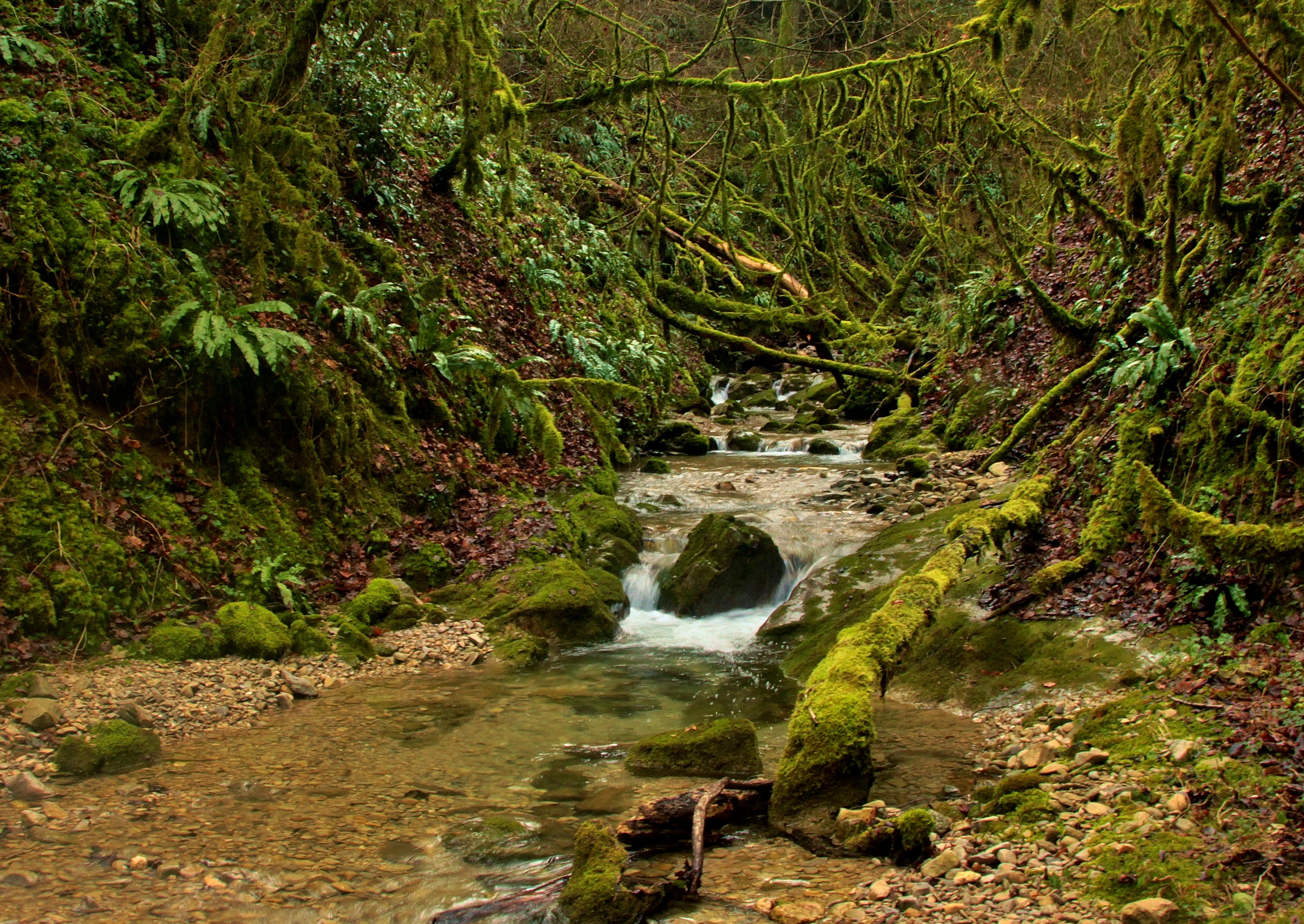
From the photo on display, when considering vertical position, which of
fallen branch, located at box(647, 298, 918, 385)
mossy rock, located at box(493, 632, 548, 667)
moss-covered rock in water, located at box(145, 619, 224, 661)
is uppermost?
fallen branch, located at box(647, 298, 918, 385)

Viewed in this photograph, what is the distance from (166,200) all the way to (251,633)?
3645 millimetres

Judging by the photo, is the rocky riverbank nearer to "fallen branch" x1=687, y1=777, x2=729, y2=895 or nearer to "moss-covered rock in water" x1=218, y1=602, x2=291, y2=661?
"moss-covered rock in water" x1=218, y1=602, x2=291, y2=661

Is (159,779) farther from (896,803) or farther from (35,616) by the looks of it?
(896,803)

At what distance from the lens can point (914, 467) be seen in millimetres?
11656

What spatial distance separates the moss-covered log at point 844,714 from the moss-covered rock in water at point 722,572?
3.39 metres

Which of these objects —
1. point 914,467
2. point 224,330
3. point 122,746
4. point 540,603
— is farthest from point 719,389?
point 122,746

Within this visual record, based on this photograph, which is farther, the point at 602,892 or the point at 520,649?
the point at 520,649

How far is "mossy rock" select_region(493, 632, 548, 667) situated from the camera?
7.30 meters

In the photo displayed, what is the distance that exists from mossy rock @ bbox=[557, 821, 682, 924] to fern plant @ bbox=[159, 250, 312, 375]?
15.4 feet

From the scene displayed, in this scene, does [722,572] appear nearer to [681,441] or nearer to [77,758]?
[77,758]

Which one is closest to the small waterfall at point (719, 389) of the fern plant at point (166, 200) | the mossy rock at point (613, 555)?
the mossy rock at point (613, 555)

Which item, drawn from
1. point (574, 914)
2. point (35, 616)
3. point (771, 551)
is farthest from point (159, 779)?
point (771, 551)

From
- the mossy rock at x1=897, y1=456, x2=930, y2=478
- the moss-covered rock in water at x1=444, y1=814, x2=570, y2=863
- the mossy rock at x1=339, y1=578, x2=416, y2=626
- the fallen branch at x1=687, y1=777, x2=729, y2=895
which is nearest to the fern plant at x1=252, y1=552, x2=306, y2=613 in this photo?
the mossy rock at x1=339, y1=578, x2=416, y2=626

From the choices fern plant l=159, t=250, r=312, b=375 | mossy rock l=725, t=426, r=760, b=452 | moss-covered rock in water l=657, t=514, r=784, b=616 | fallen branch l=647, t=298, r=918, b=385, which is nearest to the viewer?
fern plant l=159, t=250, r=312, b=375
